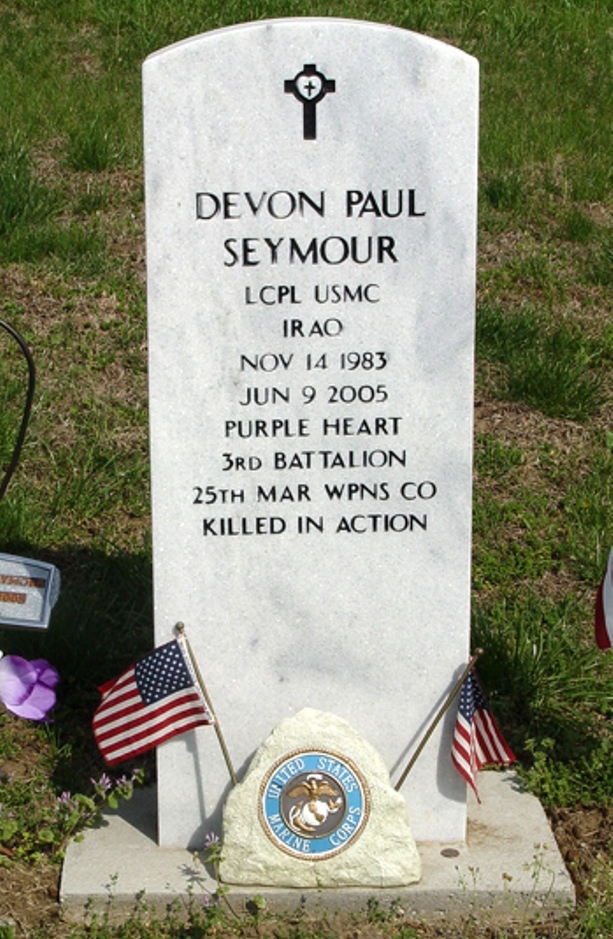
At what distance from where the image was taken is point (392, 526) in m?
3.37

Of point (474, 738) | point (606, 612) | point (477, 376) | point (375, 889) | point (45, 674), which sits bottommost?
point (375, 889)

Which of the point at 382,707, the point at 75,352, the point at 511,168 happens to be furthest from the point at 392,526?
the point at 511,168

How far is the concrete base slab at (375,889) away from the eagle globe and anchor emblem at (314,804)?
0.12 metres

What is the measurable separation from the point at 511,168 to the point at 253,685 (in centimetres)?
408

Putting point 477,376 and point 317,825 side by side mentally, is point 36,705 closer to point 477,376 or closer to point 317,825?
point 317,825

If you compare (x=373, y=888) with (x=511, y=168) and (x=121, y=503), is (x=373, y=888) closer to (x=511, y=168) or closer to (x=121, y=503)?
(x=121, y=503)

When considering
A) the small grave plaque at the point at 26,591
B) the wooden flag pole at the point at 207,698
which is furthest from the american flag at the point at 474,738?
the small grave plaque at the point at 26,591

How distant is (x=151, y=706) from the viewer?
3385mm

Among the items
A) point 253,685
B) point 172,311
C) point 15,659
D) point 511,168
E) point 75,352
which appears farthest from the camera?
point 511,168

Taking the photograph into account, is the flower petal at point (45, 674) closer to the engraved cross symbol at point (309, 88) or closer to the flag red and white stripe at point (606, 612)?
the flag red and white stripe at point (606, 612)

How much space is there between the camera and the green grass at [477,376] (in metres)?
3.92

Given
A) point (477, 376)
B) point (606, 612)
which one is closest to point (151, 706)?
point (606, 612)

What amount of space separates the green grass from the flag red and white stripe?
1.22ft

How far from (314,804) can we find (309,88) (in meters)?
1.68
